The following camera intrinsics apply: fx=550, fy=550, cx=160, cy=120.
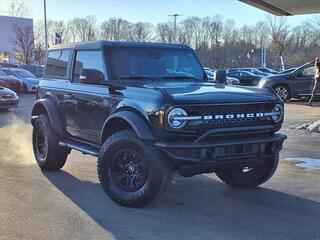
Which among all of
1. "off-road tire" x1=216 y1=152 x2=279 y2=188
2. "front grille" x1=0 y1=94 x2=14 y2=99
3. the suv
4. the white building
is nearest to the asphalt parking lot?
"off-road tire" x1=216 y1=152 x2=279 y2=188

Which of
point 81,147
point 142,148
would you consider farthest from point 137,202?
point 81,147

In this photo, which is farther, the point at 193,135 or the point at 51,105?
the point at 51,105

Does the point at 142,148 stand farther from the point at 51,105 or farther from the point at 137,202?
the point at 51,105

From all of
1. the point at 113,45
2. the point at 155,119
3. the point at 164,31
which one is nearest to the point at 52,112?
the point at 113,45

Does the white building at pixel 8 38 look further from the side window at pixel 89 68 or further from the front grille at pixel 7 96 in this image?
the side window at pixel 89 68

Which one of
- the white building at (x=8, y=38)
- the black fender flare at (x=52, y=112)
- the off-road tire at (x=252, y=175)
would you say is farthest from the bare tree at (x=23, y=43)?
the off-road tire at (x=252, y=175)

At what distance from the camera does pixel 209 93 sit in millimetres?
6145

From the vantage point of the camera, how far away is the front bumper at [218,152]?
19.1ft

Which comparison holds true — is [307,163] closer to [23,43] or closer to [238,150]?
[238,150]

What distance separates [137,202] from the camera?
6219 millimetres

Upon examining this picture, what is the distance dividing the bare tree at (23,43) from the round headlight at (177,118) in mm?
54103

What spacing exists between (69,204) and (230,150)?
6.51 ft

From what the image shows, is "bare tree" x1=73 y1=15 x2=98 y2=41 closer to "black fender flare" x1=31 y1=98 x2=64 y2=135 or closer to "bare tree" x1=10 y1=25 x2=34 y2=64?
"bare tree" x1=10 y1=25 x2=34 y2=64

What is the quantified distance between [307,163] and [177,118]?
13.2 ft
